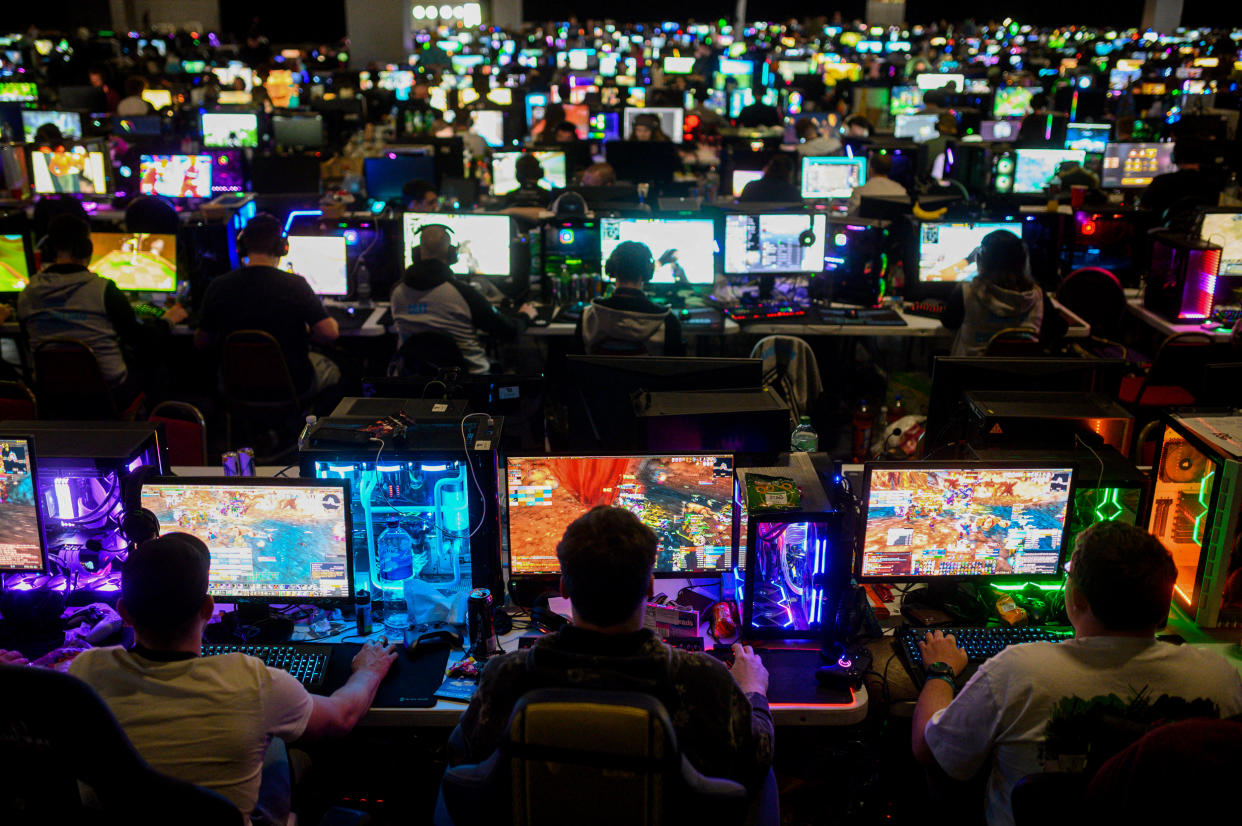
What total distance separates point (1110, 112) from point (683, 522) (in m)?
13.8

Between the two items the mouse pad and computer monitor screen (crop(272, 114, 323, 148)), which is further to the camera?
computer monitor screen (crop(272, 114, 323, 148))

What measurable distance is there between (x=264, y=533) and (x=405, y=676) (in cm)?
55

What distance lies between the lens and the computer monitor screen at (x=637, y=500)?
288 cm

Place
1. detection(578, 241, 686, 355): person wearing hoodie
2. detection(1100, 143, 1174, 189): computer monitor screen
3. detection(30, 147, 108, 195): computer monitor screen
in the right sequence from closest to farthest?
detection(578, 241, 686, 355): person wearing hoodie < detection(30, 147, 108, 195): computer monitor screen < detection(1100, 143, 1174, 189): computer monitor screen

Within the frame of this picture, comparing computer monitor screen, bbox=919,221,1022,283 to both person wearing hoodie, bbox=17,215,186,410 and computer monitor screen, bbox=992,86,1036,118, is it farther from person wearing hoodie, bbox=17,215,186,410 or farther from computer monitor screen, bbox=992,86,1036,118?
computer monitor screen, bbox=992,86,1036,118

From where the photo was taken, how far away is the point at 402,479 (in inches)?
115

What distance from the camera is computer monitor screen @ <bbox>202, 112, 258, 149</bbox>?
33.1 ft

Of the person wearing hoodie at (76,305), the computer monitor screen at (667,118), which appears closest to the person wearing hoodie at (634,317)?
the person wearing hoodie at (76,305)

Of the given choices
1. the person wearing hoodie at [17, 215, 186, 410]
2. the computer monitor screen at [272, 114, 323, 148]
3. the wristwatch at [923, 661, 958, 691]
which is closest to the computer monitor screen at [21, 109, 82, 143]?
the computer monitor screen at [272, 114, 323, 148]

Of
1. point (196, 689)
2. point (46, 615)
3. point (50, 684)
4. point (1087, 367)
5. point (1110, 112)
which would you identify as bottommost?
point (46, 615)

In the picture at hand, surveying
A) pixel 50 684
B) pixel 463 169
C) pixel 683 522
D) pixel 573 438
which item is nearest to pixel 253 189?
pixel 463 169

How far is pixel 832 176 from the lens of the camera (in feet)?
27.4

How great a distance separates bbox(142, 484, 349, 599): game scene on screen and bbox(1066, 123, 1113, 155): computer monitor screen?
8.34 m

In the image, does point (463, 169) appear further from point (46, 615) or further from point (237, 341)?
point (46, 615)
